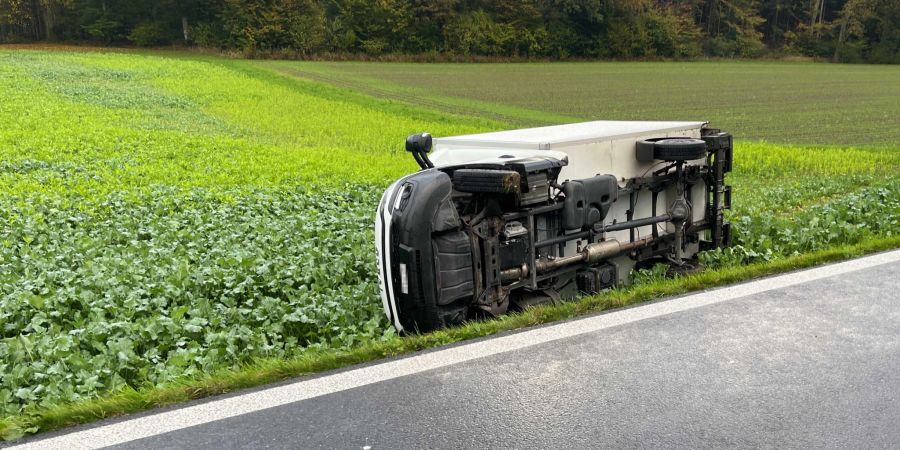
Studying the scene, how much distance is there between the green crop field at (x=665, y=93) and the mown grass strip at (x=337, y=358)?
60.4 feet

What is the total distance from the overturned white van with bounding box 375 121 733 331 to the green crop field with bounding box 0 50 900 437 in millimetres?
482

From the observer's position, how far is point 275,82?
4012 centimetres

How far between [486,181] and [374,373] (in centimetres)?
150

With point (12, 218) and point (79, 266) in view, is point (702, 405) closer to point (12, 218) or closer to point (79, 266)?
point (79, 266)

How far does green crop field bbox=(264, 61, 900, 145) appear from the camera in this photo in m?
27.4

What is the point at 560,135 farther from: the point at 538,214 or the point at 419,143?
the point at 419,143

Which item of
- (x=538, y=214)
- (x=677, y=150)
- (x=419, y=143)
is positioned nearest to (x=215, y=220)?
(x=419, y=143)

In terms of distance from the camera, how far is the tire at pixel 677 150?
6.23 meters

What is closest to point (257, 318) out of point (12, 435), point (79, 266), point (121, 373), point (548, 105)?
point (121, 373)

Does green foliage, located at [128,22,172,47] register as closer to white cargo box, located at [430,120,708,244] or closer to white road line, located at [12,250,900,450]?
white cargo box, located at [430,120,708,244]

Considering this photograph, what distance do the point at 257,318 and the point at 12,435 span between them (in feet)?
7.04

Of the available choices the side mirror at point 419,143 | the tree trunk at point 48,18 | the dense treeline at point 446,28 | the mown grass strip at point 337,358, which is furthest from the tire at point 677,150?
the tree trunk at point 48,18

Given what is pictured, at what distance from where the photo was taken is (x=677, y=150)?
246 inches

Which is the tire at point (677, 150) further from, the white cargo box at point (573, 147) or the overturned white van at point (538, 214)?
the white cargo box at point (573, 147)
